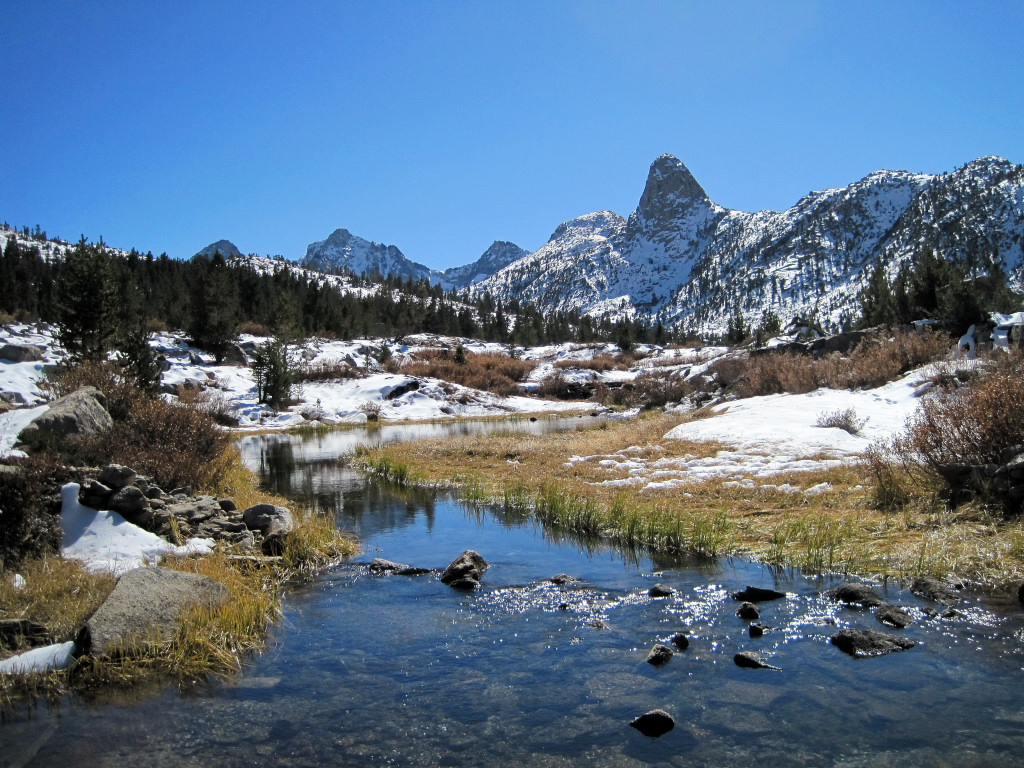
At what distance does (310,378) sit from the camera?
72875 millimetres

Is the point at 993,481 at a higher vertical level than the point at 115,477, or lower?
lower

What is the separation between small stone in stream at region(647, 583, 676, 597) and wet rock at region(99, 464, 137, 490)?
10.5 metres

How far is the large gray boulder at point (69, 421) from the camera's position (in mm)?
14352

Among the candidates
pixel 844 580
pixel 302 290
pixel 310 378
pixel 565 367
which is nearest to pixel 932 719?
pixel 844 580

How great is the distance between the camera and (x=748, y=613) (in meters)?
8.48

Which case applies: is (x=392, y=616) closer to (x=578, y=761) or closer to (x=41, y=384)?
(x=578, y=761)

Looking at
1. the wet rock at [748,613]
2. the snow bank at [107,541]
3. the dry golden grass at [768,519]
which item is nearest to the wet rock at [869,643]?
the wet rock at [748,613]

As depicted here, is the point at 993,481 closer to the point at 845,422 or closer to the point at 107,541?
the point at 845,422

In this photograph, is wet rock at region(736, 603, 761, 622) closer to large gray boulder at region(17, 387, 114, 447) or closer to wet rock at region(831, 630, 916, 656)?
wet rock at region(831, 630, 916, 656)

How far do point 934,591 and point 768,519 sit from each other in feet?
14.7

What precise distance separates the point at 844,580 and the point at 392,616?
23.5 feet

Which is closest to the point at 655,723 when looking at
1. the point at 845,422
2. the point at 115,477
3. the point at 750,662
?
the point at 750,662

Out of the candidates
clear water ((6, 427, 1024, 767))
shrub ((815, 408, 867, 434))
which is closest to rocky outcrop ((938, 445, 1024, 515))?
clear water ((6, 427, 1024, 767))

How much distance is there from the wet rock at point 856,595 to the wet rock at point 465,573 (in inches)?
224
